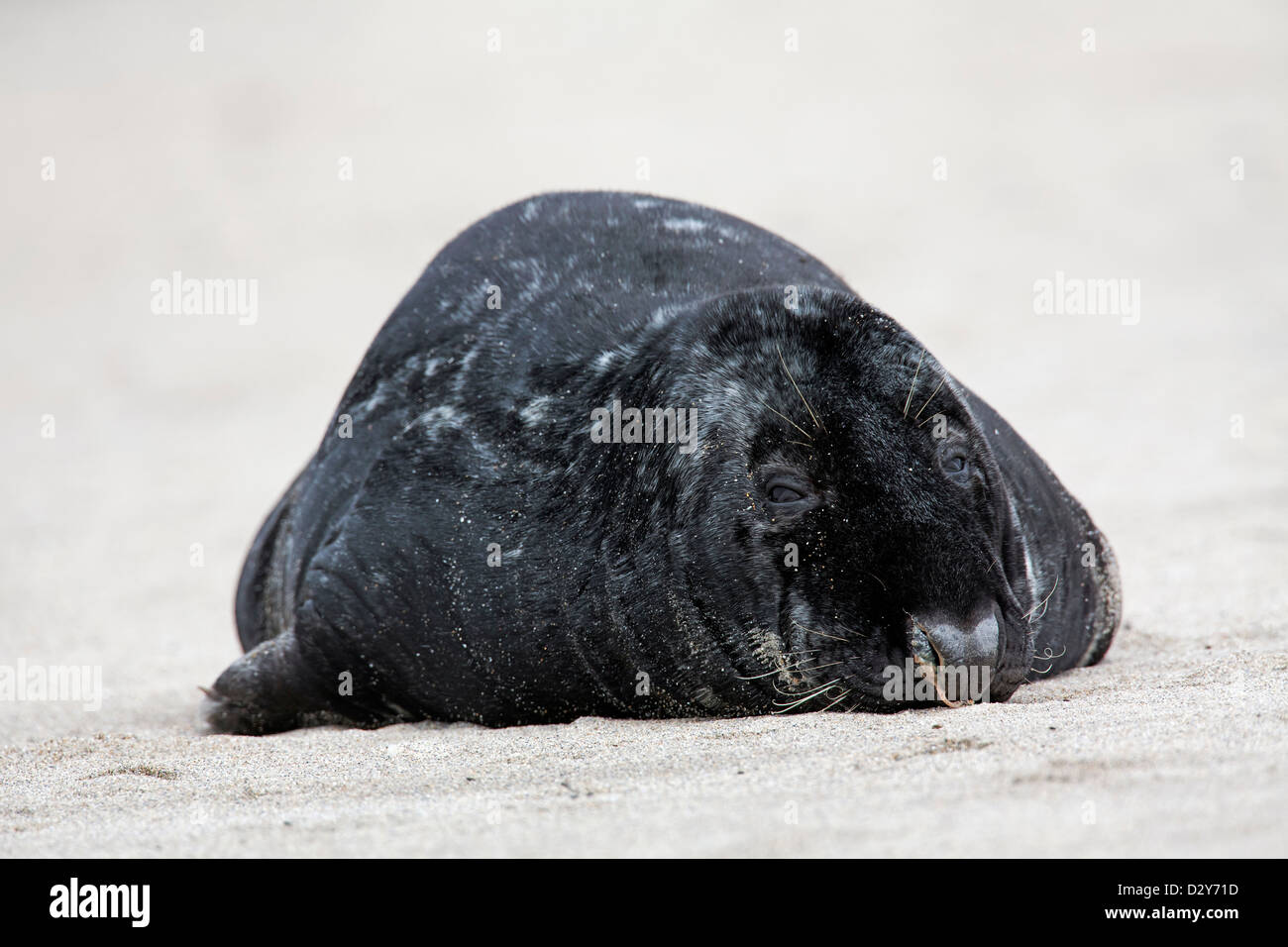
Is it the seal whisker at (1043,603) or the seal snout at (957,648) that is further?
the seal whisker at (1043,603)

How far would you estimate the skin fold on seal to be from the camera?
4059 mm

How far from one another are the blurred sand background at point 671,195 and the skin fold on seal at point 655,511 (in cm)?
19

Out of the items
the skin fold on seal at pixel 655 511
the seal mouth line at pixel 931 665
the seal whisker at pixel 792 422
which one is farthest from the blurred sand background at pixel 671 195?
the seal whisker at pixel 792 422

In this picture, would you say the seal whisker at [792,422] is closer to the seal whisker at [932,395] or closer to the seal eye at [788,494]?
the seal eye at [788,494]

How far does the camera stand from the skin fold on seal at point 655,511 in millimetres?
4059

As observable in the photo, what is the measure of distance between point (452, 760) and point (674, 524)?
90cm

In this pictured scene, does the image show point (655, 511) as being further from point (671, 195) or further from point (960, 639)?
point (671, 195)

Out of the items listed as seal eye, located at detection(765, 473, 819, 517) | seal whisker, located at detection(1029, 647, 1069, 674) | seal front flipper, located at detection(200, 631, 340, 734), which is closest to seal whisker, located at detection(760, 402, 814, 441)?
seal eye, located at detection(765, 473, 819, 517)

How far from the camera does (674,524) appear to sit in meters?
4.32

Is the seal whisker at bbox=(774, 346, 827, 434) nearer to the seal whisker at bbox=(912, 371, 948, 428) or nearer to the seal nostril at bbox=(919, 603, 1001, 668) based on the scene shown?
the seal whisker at bbox=(912, 371, 948, 428)

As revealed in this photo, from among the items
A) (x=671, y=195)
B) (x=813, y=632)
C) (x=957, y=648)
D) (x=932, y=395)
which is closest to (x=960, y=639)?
(x=957, y=648)

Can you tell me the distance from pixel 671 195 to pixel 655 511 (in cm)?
1359

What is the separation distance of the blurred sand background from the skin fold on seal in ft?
0.63

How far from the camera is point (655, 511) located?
4.39 metres
